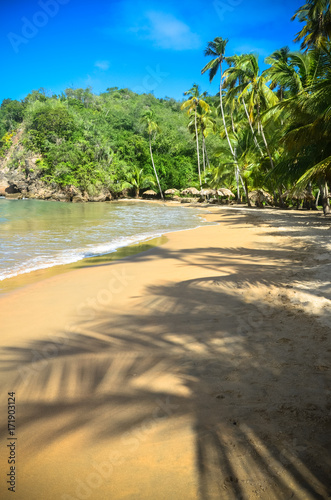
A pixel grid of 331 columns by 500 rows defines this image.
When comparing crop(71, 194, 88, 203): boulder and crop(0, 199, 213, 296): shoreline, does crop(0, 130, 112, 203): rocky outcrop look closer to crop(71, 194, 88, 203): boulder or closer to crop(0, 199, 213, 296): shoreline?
crop(71, 194, 88, 203): boulder

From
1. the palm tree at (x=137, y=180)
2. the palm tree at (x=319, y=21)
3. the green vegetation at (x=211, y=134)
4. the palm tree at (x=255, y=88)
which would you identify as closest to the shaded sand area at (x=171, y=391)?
the green vegetation at (x=211, y=134)

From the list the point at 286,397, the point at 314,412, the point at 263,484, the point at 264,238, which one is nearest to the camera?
the point at 263,484

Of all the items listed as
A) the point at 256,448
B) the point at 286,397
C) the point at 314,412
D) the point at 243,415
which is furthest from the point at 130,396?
the point at 314,412

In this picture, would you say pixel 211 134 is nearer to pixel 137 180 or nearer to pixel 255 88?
pixel 137 180

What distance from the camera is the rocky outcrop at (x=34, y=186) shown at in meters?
51.8

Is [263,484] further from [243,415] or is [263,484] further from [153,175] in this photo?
[153,175]

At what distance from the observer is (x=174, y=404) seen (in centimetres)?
227

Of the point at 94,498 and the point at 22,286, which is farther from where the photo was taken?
the point at 22,286

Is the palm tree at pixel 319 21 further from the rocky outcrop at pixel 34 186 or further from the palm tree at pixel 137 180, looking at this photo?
the rocky outcrop at pixel 34 186

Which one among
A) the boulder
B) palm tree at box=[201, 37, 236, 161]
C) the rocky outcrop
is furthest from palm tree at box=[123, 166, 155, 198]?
palm tree at box=[201, 37, 236, 161]

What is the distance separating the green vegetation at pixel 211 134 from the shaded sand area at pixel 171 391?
995 centimetres

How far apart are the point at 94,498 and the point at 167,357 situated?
56.3 inches

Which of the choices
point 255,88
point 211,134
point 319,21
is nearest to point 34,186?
point 211,134

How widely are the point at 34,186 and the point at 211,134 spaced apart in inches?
1314
